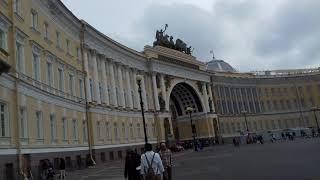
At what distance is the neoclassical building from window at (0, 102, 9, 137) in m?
0.06

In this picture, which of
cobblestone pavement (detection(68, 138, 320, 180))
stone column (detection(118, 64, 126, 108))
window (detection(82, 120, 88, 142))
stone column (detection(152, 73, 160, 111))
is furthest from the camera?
stone column (detection(152, 73, 160, 111))

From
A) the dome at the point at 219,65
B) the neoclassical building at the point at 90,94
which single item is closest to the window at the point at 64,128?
the neoclassical building at the point at 90,94

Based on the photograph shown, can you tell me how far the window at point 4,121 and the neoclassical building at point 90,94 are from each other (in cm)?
6

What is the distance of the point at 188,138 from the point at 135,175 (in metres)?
68.8

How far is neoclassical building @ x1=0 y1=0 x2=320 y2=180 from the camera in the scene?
2658cm

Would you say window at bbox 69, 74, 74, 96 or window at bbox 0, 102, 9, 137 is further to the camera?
window at bbox 69, 74, 74, 96

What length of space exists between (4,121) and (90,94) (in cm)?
2060

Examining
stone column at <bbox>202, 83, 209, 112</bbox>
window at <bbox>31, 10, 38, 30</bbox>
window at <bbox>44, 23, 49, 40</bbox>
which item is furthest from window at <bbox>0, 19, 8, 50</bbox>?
stone column at <bbox>202, 83, 209, 112</bbox>

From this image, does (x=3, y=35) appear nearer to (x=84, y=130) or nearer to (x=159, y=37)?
(x=84, y=130)

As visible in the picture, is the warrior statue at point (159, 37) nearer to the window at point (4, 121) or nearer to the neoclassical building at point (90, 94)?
the neoclassical building at point (90, 94)

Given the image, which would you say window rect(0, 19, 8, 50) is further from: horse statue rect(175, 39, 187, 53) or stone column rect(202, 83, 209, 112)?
stone column rect(202, 83, 209, 112)

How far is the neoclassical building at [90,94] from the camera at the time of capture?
1046 inches

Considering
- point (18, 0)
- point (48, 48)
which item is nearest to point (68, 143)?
point (48, 48)

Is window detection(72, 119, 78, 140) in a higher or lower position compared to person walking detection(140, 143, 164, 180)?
higher
